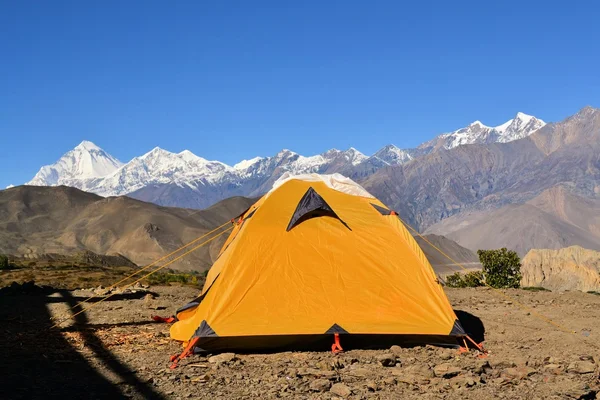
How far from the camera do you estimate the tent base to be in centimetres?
1175

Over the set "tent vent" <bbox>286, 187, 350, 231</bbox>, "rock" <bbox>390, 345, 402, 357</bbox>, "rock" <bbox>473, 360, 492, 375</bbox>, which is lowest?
"rock" <bbox>473, 360, 492, 375</bbox>

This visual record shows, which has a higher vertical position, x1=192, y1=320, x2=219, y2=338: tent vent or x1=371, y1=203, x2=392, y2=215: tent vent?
x1=371, y1=203, x2=392, y2=215: tent vent

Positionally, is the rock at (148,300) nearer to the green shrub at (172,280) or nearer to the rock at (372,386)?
the green shrub at (172,280)

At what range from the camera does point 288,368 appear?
33.8 ft

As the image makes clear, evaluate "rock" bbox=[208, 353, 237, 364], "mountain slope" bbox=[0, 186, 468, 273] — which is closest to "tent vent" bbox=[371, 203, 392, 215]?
"rock" bbox=[208, 353, 237, 364]

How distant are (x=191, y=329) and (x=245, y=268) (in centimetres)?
183

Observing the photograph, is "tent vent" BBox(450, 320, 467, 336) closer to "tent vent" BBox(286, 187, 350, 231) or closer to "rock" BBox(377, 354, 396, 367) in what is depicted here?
"rock" BBox(377, 354, 396, 367)

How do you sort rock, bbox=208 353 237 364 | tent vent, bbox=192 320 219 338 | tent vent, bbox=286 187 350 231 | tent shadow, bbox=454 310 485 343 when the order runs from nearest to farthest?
rock, bbox=208 353 237 364, tent vent, bbox=192 320 219 338, tent vent, bbox=286 187 350 231, tent shadow, bbox=454 310 485 343

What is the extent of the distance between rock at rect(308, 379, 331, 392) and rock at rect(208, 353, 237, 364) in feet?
7.54

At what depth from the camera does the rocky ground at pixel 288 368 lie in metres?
8.90

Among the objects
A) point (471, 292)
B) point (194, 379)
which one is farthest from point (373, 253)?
point (471, 292)

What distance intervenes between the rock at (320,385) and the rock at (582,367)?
4.52 metres

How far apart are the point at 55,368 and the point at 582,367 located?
962 cm

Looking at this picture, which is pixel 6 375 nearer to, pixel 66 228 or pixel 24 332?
pixel 24 332
